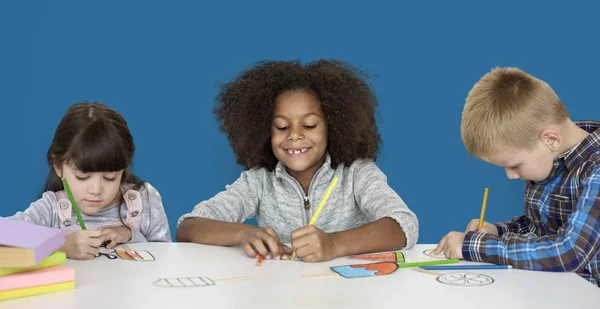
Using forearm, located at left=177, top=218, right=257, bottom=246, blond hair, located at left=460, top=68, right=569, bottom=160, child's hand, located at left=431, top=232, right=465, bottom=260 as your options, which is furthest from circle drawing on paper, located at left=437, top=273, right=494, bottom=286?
forearm, located at left=177, top=218, right=257, bottom=246

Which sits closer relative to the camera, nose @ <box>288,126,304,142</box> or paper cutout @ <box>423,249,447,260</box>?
paper cutout @ <box>423,249,447,260</box>

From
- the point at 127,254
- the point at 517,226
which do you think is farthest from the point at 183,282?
the point at 517,226

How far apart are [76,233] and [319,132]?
621 mm

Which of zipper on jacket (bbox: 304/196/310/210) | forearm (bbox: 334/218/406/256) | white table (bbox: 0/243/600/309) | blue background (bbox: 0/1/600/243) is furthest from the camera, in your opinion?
blue background (bbox: 0/1/600/243)

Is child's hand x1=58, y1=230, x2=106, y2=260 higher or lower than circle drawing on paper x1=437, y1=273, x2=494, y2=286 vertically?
higher

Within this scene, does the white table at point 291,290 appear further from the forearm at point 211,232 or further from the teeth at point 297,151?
the teeth at point 297,151

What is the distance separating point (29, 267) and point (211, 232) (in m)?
0.45

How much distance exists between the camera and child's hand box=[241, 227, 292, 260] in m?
1.14

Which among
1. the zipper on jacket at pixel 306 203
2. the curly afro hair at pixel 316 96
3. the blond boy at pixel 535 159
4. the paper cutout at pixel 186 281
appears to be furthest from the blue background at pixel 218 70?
the paper cutout at pixel 186 281

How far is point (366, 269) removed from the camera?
3.40ft

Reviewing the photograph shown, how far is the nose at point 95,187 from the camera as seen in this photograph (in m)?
1.41

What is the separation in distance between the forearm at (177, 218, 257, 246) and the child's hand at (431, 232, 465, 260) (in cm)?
35

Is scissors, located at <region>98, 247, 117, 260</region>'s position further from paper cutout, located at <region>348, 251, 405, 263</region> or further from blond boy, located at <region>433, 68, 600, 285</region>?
blond boy, located at <region>433, 68, 600, 285</region>

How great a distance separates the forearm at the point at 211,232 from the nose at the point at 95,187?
193 millimetres
